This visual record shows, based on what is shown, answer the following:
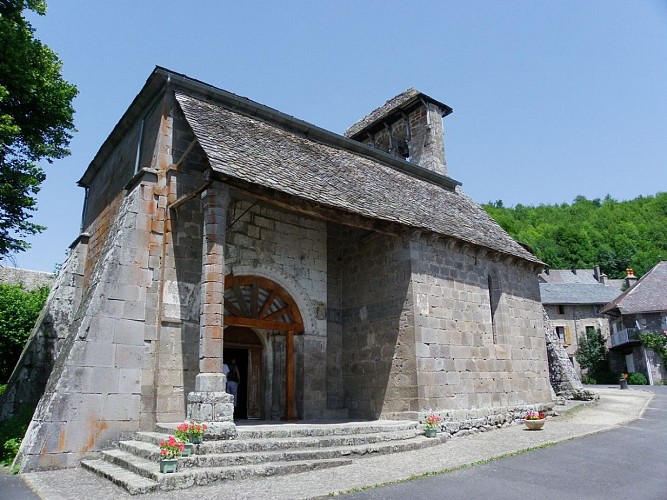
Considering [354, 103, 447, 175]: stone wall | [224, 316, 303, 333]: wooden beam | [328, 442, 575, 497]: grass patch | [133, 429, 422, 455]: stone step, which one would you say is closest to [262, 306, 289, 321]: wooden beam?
[224, 316, 303, 333]: wooden beam

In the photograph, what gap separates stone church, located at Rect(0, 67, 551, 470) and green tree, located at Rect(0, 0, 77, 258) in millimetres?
1434

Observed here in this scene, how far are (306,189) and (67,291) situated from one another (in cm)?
707

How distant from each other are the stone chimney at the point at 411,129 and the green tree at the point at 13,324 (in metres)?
13.8

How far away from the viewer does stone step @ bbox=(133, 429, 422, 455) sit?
6.83 metres

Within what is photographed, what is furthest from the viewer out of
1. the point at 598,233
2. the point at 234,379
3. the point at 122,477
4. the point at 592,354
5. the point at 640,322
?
the point at 598,233

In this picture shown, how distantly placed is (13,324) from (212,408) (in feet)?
44.7

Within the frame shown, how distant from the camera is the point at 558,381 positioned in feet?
57.4

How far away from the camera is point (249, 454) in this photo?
6.87 m

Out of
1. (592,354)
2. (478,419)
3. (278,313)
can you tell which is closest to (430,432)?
(478,419)

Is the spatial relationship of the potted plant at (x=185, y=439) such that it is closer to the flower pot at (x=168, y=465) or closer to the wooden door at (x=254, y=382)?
the flower pot at (x=168, y=465)

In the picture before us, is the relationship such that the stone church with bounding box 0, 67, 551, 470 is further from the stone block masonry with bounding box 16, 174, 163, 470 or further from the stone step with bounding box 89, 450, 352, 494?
the stone step with bounding box 89, 450, 352, 494

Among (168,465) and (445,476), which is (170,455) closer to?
(168,465)

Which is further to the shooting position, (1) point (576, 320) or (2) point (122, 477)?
(1) point (576, 320)

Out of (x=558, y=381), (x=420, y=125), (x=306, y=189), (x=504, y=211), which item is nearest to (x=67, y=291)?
(x=306, y=189)
